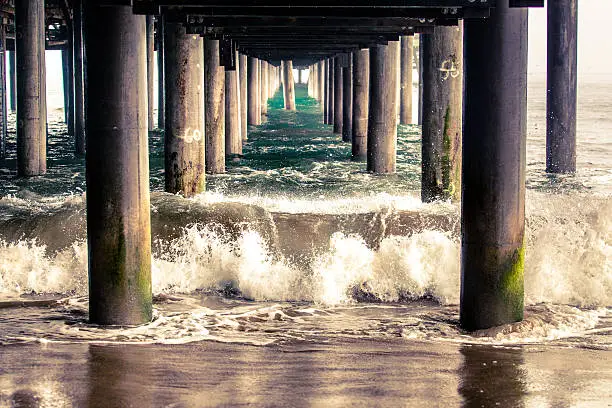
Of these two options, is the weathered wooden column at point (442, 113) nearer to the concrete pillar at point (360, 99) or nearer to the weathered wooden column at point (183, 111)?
the weathered wooden column at point (183, 111)

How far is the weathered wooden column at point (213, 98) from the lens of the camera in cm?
1778

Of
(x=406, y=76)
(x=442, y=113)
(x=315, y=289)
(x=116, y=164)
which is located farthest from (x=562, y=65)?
(x=406, y=76)

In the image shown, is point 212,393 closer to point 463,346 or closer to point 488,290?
point 463,346

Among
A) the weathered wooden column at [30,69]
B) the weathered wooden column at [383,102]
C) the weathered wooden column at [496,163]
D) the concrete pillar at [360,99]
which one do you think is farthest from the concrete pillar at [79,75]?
the weathered wooden column at [496,163]

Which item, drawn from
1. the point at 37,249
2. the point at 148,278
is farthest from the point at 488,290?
the point at 37,249

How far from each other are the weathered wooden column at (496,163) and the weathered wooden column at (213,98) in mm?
10789

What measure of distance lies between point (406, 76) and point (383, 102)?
18.3m

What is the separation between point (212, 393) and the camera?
17.9ft

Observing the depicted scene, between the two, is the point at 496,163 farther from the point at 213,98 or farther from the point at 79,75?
the point at 79,75

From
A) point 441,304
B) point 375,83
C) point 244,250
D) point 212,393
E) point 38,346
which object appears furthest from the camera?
point 375,83

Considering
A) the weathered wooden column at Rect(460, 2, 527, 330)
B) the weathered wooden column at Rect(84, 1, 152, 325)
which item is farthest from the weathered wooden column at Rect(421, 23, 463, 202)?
the weathered wooden column at Rect(84, 1, 152, 325)

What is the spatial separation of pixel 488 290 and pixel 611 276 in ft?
8.03

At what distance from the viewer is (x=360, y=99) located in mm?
22141

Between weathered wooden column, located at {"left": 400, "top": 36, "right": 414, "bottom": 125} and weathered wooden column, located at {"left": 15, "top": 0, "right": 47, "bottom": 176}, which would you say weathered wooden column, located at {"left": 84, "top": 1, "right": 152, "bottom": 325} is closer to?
weathered wooden column, located at {"left": 15, "top": 0, "right": 47, "bottom": 176}
